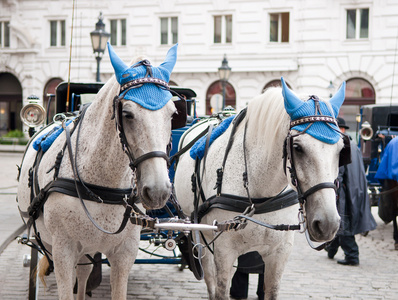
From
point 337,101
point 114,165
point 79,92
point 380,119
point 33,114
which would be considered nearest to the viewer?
point 114,165

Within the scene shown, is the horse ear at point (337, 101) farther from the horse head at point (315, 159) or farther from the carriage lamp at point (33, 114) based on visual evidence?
the carriage lamp at point (33, 114)

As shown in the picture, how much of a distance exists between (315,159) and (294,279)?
13.0ft

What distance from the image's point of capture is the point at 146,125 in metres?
3.14

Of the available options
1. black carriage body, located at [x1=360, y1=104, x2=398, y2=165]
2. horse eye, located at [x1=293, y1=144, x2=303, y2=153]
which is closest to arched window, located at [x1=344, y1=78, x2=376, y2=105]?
black carriage body, located at [x1=360, y1=104, x2=398, y2=165]

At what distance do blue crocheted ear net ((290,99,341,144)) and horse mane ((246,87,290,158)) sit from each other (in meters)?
0.21

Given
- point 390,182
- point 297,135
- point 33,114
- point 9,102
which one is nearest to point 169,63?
point 297,135

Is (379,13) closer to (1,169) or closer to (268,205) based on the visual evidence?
(1,169)

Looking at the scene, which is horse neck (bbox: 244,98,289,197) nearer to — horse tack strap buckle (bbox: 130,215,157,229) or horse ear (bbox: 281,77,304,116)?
horse ear (bbox: 281,77,304,116)

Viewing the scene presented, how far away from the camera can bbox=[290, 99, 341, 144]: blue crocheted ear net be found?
3.37 m

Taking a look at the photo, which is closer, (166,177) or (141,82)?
(166,177)

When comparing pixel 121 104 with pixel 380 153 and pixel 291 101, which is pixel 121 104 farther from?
pixel 380 153

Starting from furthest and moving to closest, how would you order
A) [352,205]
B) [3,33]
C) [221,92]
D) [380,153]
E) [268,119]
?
1. [3,33]
2. [221,92]
3. [380,153]
4. [352,205]
5. [268,119]

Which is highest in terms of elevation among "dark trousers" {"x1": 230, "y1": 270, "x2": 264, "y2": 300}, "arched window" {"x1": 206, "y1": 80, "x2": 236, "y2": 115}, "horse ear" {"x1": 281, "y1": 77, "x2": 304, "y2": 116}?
"arched window" {"x1": 206, "y1": 80, "x2": 236, "y2": 115}

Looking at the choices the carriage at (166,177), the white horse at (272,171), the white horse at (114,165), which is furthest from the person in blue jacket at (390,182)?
the white horse at (114,165)
